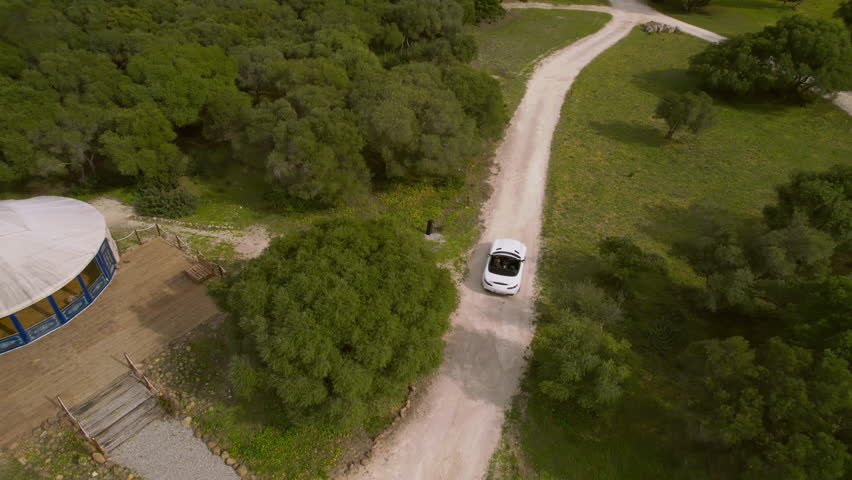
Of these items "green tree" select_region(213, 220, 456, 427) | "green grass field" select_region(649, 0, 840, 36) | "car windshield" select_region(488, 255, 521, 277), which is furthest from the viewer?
"green grass field" select_region(649, 0, 840, 36)

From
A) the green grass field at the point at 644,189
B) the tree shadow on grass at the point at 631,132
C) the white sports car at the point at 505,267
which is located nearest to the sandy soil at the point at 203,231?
A: the white sports car at the point at 505,267

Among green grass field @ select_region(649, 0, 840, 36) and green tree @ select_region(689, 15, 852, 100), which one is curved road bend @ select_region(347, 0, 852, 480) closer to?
green tree @ select_region(689, 15, 852, 100)

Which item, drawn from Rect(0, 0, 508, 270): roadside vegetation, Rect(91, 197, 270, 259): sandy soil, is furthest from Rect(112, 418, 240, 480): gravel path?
Rect(0, 0, 508, 270): roadside vegetation

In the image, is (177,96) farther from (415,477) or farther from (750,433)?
(750,433)

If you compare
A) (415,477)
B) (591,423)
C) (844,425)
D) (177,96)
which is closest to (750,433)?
(844,425)

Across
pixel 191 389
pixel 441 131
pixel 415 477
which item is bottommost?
pixel 415 477

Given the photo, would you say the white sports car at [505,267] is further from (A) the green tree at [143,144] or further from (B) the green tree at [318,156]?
(A) the green tree at [143,144]
